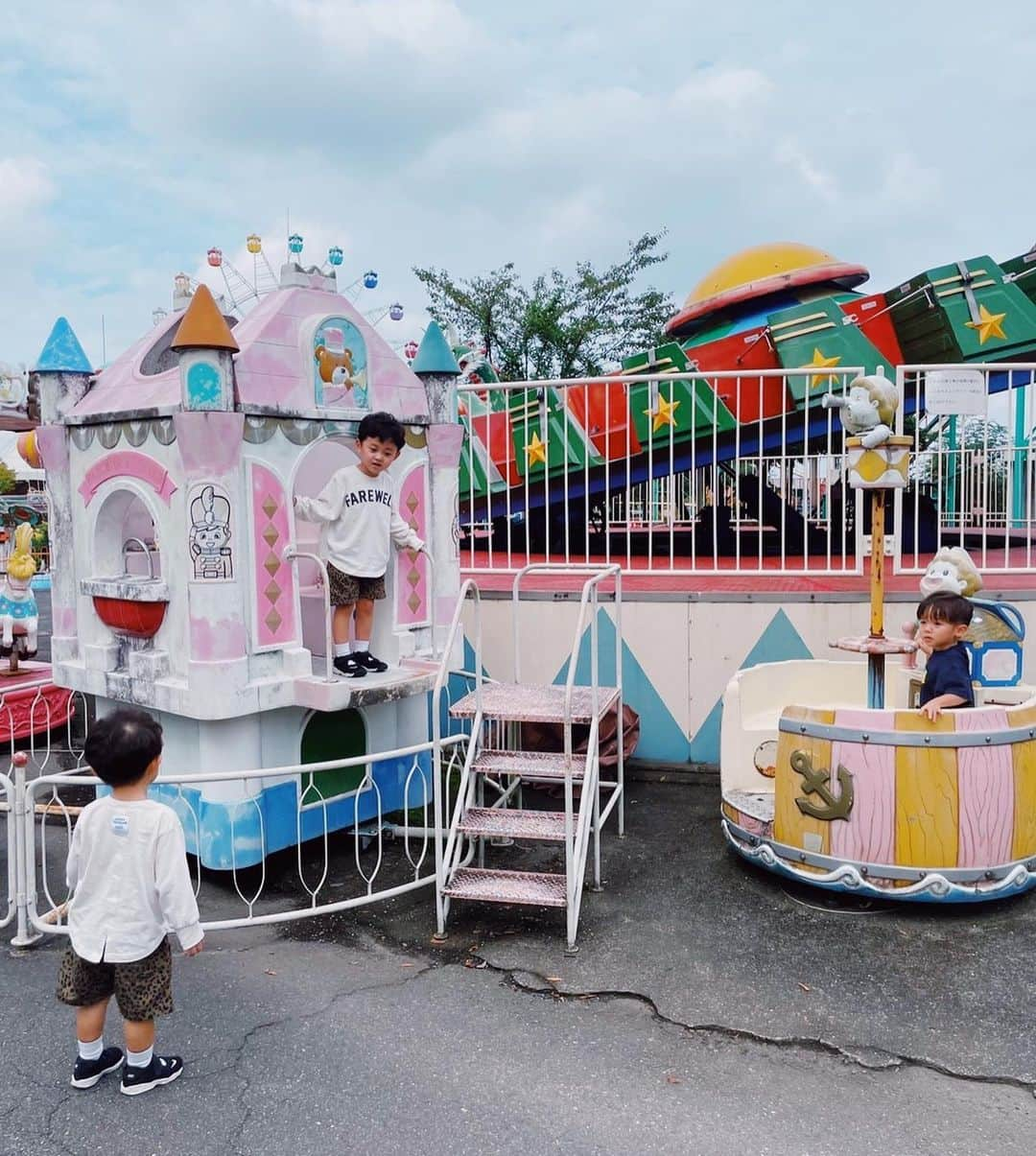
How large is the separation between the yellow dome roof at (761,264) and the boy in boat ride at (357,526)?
6.31 metres

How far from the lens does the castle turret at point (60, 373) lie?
536 centimetres

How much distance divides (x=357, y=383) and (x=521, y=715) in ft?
6.85

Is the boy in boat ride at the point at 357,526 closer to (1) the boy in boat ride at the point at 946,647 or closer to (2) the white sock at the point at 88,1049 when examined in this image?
(2) the white sock at the point at 88,1049

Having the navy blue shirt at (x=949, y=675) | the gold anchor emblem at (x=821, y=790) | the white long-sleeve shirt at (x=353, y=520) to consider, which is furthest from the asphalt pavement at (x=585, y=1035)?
the white long-sleeve shirt at (x=353, y=520)

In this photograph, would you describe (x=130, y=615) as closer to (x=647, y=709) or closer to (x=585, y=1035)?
(x=585, y=1035)

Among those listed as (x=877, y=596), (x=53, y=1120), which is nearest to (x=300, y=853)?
(x=53, y=1120)

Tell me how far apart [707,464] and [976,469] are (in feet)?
8.80

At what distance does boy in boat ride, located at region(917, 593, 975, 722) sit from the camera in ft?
14.8

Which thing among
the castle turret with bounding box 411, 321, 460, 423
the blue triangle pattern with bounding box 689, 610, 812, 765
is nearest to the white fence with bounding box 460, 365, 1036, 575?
the blue triangle pattern with bounding box 689, 610, 812, 765

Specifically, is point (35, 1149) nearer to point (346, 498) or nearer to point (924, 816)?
point (346, 498)

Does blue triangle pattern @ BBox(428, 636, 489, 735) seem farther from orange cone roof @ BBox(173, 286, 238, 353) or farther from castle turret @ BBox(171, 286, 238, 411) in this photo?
orange cone roof @ BBox(173, 286, 238, 353)

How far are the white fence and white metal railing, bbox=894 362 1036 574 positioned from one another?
0.10 ft

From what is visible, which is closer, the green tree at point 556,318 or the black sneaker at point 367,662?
the black sneaker at point 367,662

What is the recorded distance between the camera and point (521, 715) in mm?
4730
